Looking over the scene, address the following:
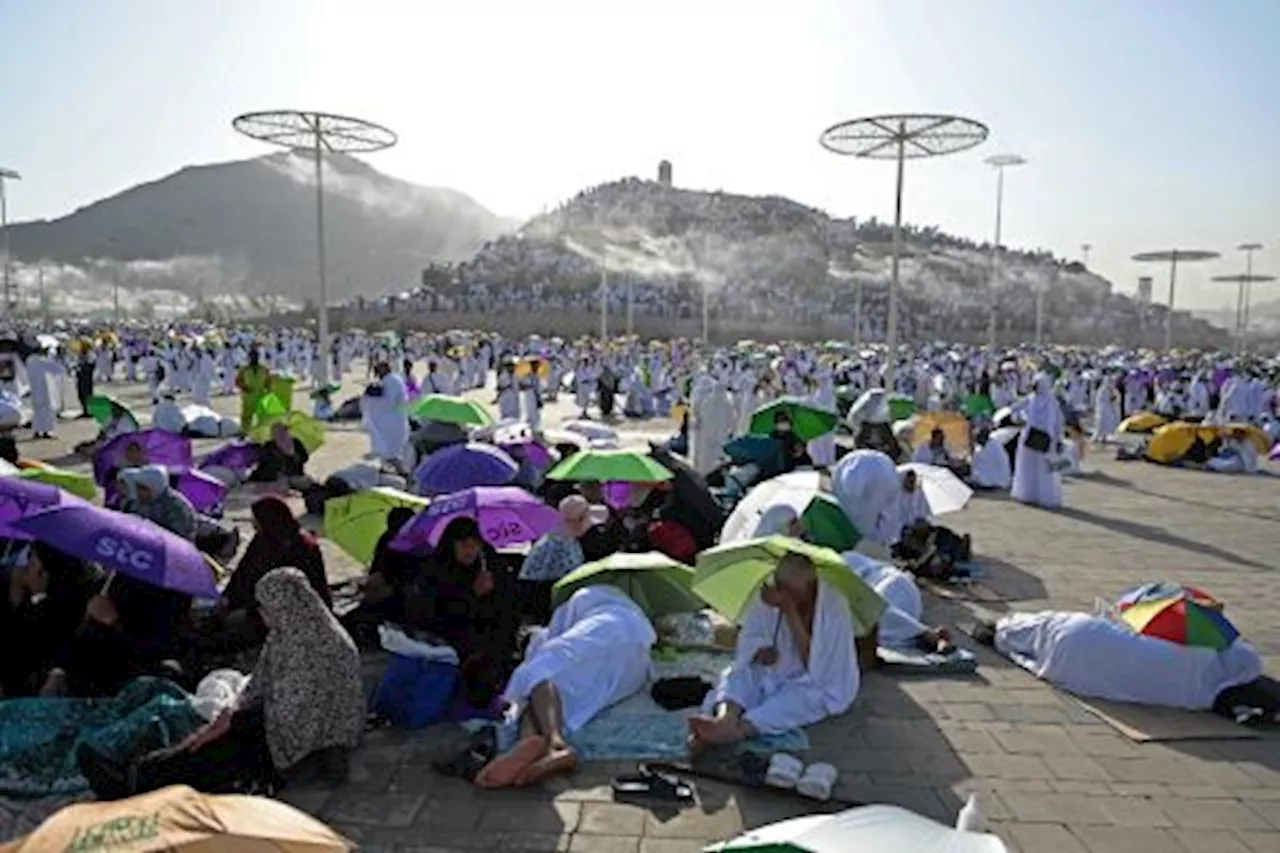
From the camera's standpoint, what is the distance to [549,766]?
4.10 metres

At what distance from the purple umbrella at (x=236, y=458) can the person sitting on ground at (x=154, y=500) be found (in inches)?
172

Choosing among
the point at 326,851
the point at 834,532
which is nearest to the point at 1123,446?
the point at 834,532

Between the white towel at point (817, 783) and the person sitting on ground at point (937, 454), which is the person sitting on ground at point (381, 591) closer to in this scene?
the white towel at point (817, 783)

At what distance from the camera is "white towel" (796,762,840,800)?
13.0 ft

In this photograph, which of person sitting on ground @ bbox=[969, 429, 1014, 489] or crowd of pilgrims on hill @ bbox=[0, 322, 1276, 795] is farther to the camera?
person sitting on ground @ bbox=[969, 429, 1014, 489]

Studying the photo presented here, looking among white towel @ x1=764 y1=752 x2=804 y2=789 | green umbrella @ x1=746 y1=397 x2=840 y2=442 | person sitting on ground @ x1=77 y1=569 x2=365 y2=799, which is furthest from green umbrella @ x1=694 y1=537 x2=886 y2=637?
green umbrella @ x1=746 y1=397 x2=840 y2=442

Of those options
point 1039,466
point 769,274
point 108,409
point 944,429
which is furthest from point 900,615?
point 769,274

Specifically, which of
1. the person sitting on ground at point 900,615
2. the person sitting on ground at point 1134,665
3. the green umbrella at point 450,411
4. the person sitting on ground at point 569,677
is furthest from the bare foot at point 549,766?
the green umbrella at point 450,411

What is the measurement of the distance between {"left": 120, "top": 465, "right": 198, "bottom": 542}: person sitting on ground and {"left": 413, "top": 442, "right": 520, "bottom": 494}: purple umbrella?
1.77m

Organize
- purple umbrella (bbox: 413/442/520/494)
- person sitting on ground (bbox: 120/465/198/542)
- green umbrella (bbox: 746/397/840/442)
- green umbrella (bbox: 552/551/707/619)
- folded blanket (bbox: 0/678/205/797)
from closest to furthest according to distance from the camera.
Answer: folded blanket (bbox: 0/678/205/797) < green umbrella (bbox: 552/551/707/619) < person sitting on ground (bbox: 120/465/198/542) < purple umbrella (bbox: 413/442/520/494) < green umbrella (bbox: 746/397/840/442)

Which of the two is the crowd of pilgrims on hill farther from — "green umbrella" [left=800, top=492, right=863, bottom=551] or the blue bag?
"green umbrella" [left=800, top=492, right=863, bottom=551]

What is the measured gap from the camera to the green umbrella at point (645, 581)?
528 centimetres

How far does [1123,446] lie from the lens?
17422 millimetres

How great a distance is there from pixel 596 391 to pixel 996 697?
714 inches
